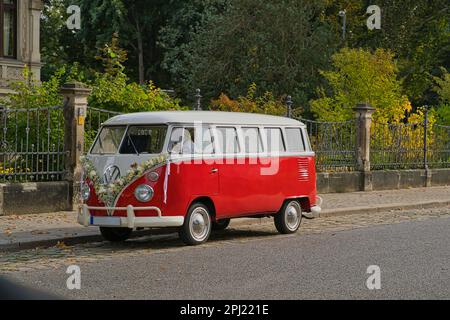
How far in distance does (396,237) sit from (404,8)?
3241cm

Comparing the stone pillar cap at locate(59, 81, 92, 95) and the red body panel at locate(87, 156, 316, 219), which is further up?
the stone pillar cap at locate(59, 81, 92, 95)

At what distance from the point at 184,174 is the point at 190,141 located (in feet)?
1.94

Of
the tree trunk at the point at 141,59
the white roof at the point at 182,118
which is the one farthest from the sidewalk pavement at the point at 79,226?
the tree trunk at the point at 141,59

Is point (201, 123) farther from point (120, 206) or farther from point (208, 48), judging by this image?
point (208, 48)

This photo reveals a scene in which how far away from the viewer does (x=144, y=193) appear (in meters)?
11.2

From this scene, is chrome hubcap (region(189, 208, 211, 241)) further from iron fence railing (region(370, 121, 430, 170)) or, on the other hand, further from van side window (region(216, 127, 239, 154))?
iron fence railing (region(370, 121, 430, 170))

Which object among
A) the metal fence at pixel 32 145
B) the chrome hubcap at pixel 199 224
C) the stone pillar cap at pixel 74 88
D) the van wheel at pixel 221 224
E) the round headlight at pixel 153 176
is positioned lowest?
the van wheel at pixel 221 224

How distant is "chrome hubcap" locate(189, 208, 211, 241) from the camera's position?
11492 millimetres

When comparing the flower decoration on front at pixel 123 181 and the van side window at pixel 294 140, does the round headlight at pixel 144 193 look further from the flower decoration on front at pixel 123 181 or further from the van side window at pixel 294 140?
the van side window at pixel 294 140

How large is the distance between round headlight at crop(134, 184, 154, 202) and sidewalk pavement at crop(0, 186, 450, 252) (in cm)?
140

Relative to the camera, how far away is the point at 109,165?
11602mm

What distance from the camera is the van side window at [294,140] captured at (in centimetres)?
1368

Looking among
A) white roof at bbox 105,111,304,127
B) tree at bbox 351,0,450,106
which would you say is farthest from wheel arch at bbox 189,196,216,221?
tree at bbox 351,0,450,106

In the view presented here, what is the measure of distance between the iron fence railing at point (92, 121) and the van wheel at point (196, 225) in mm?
5317
